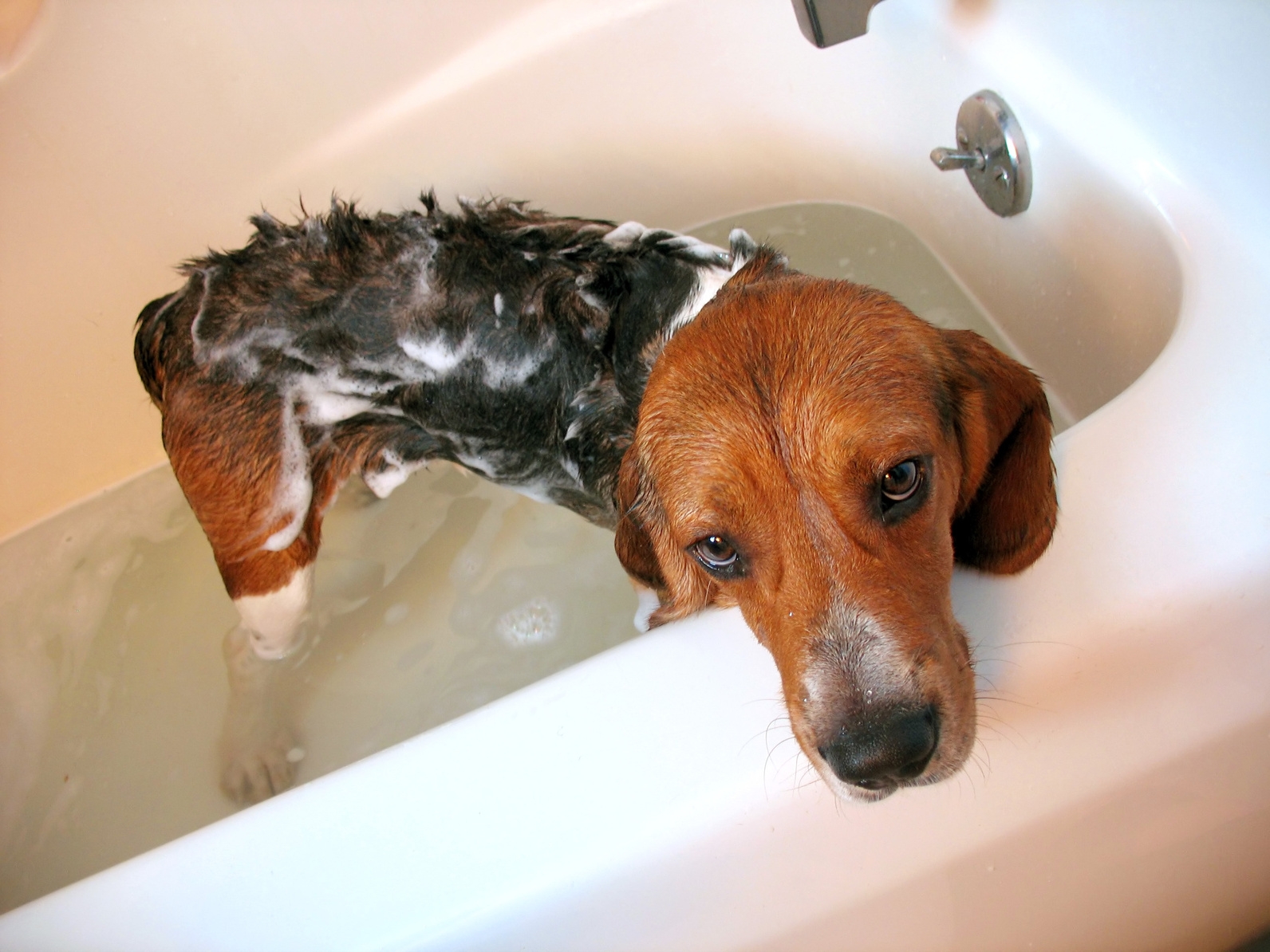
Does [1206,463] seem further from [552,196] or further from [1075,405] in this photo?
[552,196]

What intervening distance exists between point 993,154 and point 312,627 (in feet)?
7.38

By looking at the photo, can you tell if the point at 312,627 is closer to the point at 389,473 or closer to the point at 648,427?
the point at 389,473

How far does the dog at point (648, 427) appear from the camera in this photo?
4.35 feet

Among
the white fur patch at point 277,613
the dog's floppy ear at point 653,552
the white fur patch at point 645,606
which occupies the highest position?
the dog's floppy ear at point 653,552

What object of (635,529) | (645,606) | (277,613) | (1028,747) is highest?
(635,529)

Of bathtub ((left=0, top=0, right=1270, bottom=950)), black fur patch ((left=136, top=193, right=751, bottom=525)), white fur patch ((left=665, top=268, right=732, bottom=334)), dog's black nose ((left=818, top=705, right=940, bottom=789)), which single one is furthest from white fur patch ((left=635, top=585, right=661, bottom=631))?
dog's black nose ((left=818, top=705, right=940, bottom=789))

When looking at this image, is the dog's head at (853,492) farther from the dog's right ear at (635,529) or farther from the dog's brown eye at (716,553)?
the dog's right ear at (635,529)

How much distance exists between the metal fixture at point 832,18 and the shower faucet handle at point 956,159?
1.10 ft

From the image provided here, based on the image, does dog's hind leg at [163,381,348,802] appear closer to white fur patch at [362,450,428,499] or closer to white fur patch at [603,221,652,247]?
white fur patch at [362,450,428,499]

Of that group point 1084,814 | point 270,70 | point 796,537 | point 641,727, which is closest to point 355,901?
point 641,727

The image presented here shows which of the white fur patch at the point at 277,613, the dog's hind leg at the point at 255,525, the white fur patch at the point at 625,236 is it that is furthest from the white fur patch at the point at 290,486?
the white fur patch at the point at 625,236

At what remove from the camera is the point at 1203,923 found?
5.50ft

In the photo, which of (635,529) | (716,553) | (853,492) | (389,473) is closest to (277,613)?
(389,473)

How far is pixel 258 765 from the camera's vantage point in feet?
8.29
